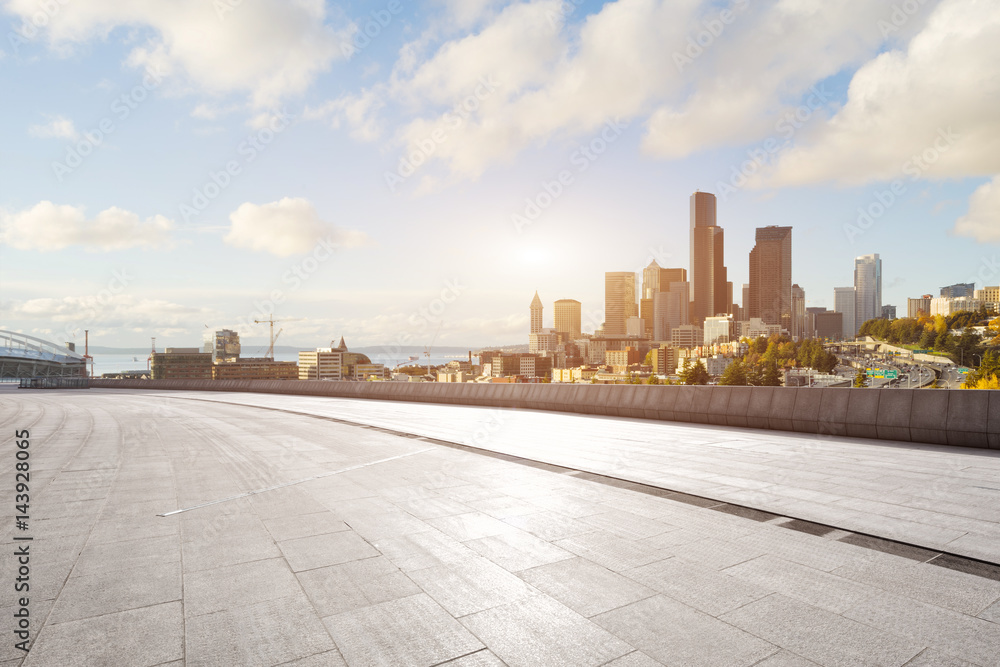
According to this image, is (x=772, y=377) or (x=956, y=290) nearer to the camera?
(x=772, y=377)

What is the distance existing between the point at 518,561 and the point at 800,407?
442 inches

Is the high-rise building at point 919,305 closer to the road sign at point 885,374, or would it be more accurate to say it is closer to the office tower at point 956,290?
the office tower at point 956,290

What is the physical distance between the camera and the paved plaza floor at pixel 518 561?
3389mm

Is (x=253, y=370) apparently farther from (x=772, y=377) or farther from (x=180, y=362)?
(x=772, y=377)

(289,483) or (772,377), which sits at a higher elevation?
(289,483)

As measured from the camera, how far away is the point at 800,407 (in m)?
13.6

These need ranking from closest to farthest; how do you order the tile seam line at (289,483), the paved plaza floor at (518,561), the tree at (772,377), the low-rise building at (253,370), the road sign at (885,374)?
the paved plaza floor at (518,561) < the tile seam line at (289,483) < the road sign at (885,374) < the tree at (772,377) < the low-rise building at (253,370)

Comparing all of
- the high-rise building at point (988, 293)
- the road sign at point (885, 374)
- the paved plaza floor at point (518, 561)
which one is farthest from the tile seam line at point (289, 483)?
the high-rise building at point (988, 293)

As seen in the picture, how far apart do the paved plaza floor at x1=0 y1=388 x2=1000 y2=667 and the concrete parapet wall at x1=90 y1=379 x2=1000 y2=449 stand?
104 centimetres

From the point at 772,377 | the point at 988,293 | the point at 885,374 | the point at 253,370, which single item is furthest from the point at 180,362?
the point at 988,293

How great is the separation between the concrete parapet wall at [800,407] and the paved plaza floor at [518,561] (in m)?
1.04

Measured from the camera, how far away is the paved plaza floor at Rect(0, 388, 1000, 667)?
3389 millimetres

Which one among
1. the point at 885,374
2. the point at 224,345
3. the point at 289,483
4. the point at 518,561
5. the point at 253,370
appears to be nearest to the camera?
the point at 518,561

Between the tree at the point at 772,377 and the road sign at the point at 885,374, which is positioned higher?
the road sign at the point at 885,374
